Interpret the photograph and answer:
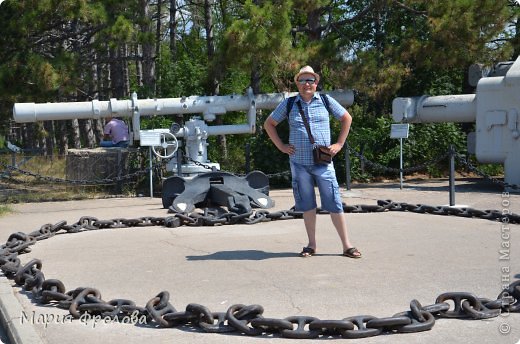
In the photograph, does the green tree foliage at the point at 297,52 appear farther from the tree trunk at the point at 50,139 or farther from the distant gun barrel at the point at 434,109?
the tree trunk at the point at 50,139

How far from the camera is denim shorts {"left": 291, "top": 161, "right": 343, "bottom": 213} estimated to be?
7.11 m

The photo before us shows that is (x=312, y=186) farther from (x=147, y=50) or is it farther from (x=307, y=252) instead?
(x=147, y=50)

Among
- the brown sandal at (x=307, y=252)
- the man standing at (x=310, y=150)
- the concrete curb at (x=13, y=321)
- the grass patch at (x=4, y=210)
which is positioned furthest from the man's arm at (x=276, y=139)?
the grass patch at (x=4, y=210)

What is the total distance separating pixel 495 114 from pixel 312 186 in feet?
25.5

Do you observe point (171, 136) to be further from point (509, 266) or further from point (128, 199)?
point (509, 266)

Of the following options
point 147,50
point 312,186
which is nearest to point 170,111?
point 147,50

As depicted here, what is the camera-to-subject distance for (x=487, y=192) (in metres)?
13.9

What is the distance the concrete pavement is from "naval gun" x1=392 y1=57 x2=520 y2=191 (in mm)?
4444

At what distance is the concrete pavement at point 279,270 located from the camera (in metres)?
4.71

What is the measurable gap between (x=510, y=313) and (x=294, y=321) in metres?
1.42

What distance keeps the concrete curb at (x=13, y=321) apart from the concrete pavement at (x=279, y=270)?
0.09 ft

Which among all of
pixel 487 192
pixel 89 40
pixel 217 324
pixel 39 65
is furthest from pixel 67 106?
pixel 217 324

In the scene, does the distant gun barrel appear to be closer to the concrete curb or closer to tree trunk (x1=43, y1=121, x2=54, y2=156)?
the concrete curb

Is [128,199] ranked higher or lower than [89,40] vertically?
lower
